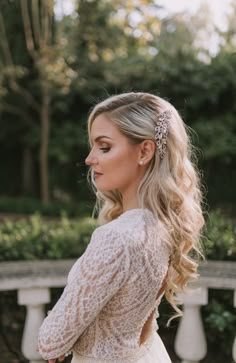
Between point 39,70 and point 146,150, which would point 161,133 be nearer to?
point 146,150

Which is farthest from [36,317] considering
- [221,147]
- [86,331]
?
[221,147]

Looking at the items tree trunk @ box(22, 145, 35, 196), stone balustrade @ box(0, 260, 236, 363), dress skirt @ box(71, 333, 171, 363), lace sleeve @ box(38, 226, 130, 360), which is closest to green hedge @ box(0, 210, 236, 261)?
stone balustrade @ box(0, 260, 236, 363)

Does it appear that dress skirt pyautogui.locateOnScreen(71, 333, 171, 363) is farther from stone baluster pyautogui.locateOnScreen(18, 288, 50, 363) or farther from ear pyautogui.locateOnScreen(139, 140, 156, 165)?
stone baluster pyautogui.locateOnScreen(18, 288, 50, 363)

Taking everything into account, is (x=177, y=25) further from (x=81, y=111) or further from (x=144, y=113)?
(x=144, y=113)

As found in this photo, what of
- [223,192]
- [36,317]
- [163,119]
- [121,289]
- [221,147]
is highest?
[163,119]

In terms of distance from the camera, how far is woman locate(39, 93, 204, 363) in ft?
4.64

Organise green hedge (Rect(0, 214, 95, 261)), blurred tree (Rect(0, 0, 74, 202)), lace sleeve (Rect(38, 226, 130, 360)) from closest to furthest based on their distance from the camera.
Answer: lace sleeve (Rect(38, 226, 130, 360))
green hedge (Rect(0, 214, 95, 261))
blurred tree (Rect(0, 0, 74, 202))

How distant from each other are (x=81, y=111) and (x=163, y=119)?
14.3 m

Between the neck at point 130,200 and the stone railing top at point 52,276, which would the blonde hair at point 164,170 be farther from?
the stone railing top at point 52,276

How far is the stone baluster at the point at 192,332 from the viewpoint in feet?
7.92

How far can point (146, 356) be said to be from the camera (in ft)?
5.54

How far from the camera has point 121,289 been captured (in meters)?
1.46

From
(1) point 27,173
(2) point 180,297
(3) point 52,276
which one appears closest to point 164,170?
(2) point 180,297

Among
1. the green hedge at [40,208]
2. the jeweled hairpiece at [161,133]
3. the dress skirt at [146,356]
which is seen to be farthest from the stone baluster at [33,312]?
the green hedge at [40,208]
